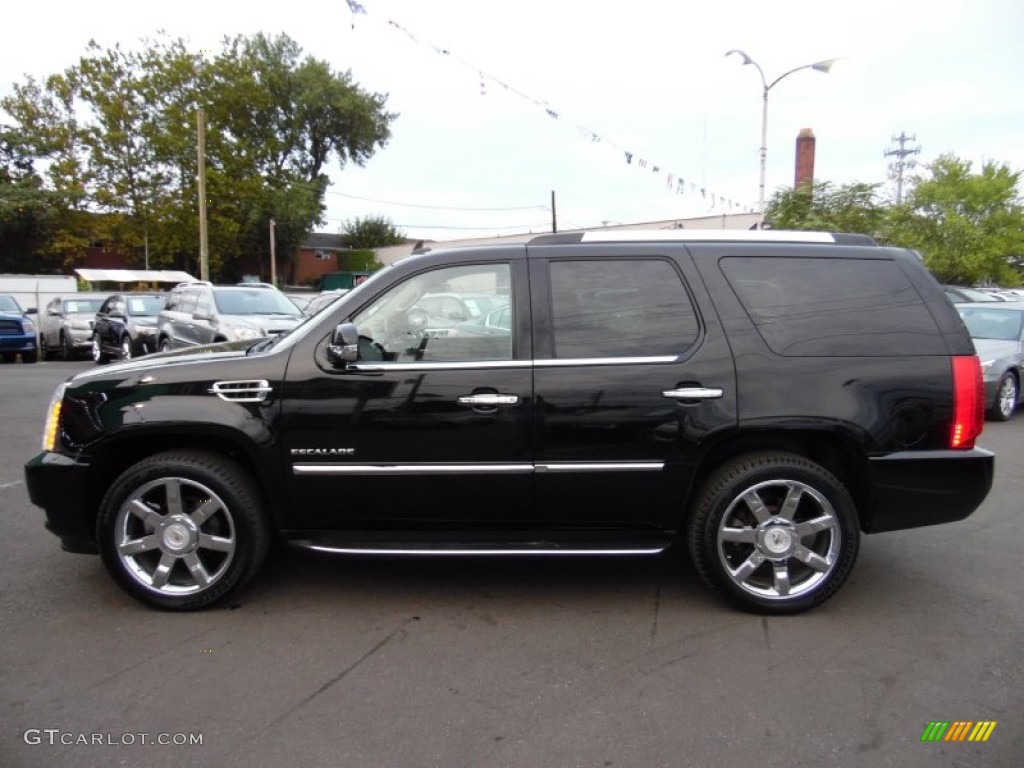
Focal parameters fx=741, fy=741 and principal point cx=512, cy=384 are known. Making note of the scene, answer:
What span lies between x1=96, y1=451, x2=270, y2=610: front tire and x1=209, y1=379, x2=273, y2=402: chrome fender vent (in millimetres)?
369

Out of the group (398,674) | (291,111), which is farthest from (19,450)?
(291,111)

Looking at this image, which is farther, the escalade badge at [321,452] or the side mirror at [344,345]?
the escalade badge at [321,452]

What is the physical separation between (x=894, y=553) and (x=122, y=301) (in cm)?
1607

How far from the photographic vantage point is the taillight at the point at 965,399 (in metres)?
3.62

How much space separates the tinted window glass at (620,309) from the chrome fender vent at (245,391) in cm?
144

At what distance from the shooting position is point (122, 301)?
52.9 ft

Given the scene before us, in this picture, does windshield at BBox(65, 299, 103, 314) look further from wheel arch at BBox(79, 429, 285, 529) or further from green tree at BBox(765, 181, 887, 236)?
green tree at BBox(765, 181, 887, 236)

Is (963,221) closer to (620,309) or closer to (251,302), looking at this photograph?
(251,302)

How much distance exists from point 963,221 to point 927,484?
29.7 meters

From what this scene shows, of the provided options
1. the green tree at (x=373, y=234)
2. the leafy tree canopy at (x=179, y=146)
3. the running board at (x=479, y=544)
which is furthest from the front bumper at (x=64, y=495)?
the green tree at (x=373, y=234)

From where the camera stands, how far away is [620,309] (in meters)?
3.74

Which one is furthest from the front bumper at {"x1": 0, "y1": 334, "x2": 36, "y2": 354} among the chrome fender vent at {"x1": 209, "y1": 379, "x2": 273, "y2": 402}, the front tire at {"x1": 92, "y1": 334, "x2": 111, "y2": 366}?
the chrome fender vent at {"x1": 209, "y1": 379, "x2": 273, "y2": 402}

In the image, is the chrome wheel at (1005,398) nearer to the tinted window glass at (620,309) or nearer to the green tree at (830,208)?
the tinted window glass at (620,309)

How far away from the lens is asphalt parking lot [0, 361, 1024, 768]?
8.75ft
